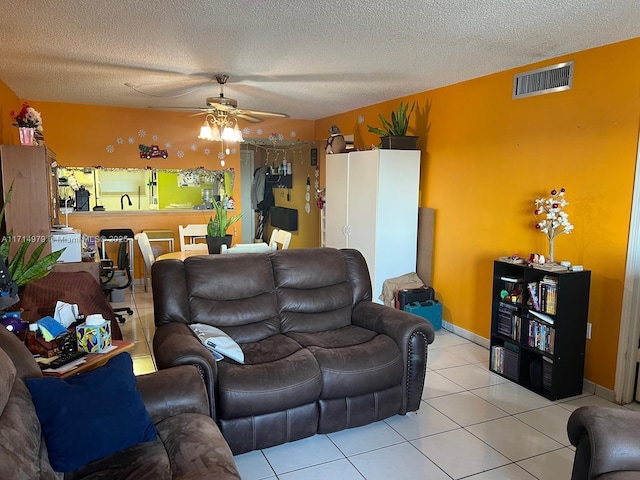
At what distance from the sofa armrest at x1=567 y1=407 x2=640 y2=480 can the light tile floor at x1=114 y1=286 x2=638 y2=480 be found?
0.65m

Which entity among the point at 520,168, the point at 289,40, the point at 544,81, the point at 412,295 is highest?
the point at 289,40

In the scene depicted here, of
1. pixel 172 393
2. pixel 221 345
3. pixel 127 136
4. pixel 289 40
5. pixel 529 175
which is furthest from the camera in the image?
pixel 127 136

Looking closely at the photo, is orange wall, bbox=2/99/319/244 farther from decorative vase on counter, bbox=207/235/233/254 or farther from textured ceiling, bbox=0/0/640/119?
decorative vase on counter, bbox=207/235/233/254

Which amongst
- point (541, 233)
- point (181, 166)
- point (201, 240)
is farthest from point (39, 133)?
point (541, 233)

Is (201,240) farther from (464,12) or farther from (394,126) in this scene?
(464,12)

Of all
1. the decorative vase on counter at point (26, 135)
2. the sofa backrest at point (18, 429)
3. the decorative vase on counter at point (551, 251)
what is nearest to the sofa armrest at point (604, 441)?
the decorative vase on counter at point (551, 251)

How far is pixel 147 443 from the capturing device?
5.97ft

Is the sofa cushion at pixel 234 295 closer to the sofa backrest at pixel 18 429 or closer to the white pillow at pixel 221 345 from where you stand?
the white pillow at pixel 221 345

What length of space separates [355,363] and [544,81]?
2.67 metres

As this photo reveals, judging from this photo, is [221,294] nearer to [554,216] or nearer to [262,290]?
[262,290]

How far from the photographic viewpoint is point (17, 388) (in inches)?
66.0

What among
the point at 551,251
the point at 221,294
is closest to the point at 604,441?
the point at 551,251

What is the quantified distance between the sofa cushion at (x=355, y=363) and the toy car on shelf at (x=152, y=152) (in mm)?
4418

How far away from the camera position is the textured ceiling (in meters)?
2.60
